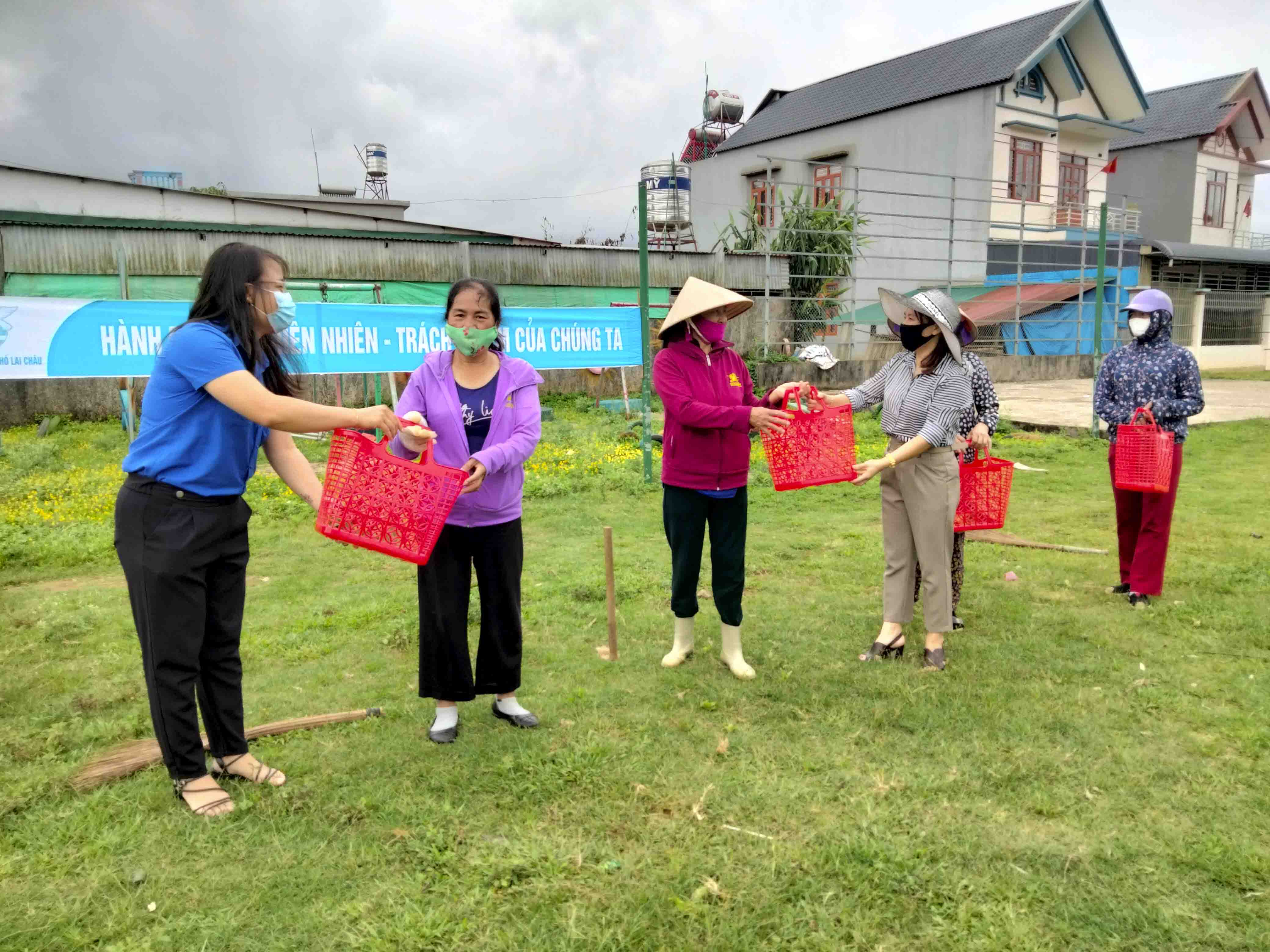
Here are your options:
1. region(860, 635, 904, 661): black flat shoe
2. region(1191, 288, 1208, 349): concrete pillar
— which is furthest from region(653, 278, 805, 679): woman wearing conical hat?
region(1191, 288, 1208, 349): concrete pillar

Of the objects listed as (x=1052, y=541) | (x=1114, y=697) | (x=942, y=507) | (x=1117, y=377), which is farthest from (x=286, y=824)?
(x=1052, y=541)

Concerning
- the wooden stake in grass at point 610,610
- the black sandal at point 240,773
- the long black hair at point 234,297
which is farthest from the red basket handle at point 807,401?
the black sandal at point 240,773

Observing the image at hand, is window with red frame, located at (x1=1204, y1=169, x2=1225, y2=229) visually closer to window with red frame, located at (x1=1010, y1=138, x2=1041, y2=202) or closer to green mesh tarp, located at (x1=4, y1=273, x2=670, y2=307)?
window with red frame, located at (x1=1010, y1=138, x2=1041, y2=202)

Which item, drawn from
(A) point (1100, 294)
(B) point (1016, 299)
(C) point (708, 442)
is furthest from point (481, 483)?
(B) point (1016, 299)

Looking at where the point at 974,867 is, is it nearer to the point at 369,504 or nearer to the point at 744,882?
the point at 744,882

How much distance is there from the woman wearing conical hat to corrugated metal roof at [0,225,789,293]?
6759 mm

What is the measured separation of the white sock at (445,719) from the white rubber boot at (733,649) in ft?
4.78

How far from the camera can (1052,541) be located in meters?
7.33

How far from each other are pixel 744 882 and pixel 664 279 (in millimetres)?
16691

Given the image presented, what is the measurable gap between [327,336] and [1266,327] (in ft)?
115

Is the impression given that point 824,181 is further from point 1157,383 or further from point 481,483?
point 481,483

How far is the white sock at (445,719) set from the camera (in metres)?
3.84

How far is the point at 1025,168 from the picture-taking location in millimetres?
26359

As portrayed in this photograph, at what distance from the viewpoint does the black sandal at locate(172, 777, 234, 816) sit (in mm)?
3225
